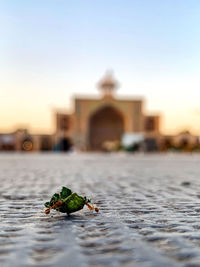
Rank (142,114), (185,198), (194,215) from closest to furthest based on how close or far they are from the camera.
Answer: (194,215), (185,198), (142,114)

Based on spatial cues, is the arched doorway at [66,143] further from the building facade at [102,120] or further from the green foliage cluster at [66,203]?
the green foliage cluster at [66,203]

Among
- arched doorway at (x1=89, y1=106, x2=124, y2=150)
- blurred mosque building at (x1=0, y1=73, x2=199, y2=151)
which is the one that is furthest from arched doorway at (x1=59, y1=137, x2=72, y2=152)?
arched doorway at (x1=89, y1=106, x2=124, y2=150)

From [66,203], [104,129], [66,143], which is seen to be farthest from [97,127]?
[66,203]

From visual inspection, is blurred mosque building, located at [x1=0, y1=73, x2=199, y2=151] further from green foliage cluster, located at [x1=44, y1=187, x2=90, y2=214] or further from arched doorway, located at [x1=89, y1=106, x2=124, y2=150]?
green foliage cluster, located at [x1=44, y1=187, x2=90, y2=214]

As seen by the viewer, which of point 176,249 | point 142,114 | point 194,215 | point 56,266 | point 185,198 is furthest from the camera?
point 142,114

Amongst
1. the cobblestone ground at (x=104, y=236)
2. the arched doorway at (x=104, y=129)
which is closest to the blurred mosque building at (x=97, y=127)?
the arched doorway at (x=104, y=129)

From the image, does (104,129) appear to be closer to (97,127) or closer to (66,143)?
(97,127)

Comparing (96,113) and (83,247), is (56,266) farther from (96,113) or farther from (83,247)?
(96,113)

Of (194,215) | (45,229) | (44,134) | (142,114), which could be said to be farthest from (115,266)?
(44,134)
